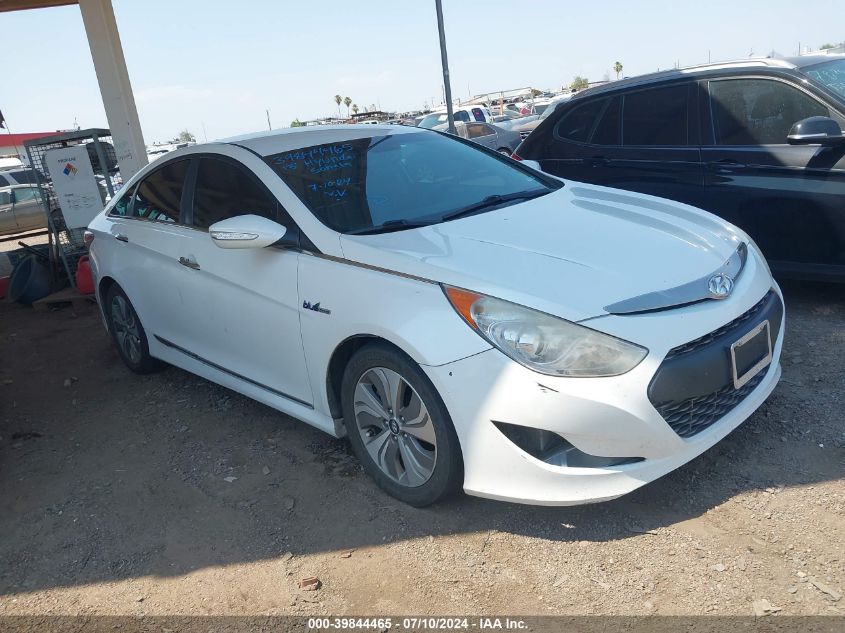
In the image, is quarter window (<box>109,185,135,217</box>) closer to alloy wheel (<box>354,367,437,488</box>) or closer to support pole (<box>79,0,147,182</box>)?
alloy wheel (<box>354,367,437,488</box>)

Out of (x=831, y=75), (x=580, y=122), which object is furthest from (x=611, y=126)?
(x=831, y=75)

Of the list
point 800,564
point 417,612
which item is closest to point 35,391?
point 417,612

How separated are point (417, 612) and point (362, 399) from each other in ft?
3.12

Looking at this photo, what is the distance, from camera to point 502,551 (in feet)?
9.37

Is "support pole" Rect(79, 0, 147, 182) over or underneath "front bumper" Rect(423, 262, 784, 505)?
over

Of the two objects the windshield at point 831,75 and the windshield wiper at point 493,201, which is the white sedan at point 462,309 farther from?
the windshield at point 831,75

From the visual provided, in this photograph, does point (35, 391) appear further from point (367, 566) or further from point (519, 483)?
point (519, 483)

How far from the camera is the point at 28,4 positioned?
420 inches

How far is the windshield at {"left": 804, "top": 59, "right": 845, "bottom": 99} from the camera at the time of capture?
4.70 m

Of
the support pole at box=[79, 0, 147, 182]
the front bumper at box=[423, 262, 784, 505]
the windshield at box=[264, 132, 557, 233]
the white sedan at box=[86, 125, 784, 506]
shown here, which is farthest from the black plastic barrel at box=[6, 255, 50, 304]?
the front bumper at box=[423, 262, 784, 505]

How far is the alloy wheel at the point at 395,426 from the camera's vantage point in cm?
300

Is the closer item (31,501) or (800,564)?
(800,564)

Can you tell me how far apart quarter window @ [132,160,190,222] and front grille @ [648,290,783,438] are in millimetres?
2984

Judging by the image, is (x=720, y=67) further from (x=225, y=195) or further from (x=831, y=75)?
(x=225, y=195)
